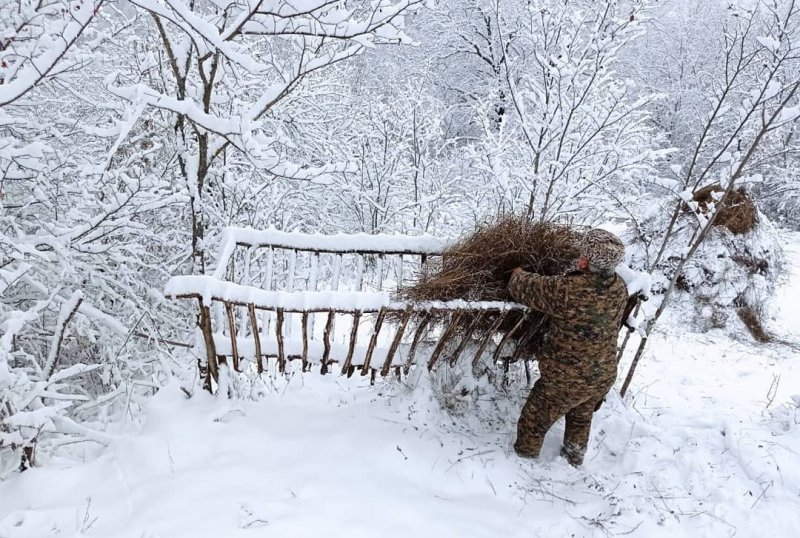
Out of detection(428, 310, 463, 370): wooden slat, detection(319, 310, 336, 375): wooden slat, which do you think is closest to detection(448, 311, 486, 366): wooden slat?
detection(428, 310, 463, 370): wooden slat

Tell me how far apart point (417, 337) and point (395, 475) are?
2.91 feet

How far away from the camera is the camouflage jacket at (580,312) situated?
273 cm

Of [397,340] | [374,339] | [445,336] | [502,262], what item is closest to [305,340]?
[374,339]

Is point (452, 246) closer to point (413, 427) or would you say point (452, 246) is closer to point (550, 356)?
point (550, 356)

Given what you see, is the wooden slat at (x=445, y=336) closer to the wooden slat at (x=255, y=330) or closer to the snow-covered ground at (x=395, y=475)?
the snow-covered ground at (x=395, y=475)

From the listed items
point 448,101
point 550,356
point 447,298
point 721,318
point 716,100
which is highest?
point 448,101

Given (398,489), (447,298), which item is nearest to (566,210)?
(447,298)

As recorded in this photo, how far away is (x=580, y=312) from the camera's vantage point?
A: 2773mm

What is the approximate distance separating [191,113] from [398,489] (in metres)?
2.60

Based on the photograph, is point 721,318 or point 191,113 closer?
point 191,113

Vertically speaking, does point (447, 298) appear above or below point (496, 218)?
below

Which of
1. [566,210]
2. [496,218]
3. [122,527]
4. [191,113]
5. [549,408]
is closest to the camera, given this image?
[122,527]

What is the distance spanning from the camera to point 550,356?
2.97 m

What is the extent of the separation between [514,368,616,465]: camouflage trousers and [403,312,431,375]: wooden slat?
85cm
